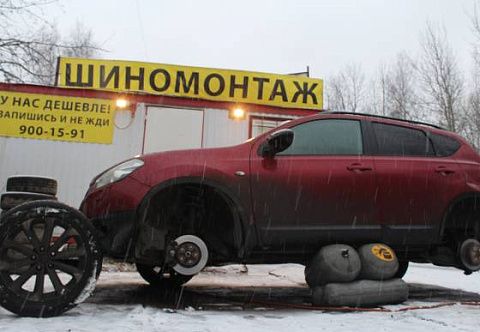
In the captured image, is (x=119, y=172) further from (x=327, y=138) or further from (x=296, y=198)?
(x=327, y=138)

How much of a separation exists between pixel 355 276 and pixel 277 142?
4.78ft

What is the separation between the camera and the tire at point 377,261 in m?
4.59

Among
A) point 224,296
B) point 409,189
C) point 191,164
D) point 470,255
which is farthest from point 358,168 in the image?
point 224,296

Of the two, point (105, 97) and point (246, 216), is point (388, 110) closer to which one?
point (105, 97)

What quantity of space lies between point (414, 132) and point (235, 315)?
108 inches

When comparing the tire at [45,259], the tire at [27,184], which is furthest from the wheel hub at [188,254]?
the tire at [27,184]

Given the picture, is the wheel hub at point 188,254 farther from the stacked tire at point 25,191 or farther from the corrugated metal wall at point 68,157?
the corrugated metal wall at point 68,157

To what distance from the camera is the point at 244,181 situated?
4359 millimetres

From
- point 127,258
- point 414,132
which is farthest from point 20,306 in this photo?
point 414,132

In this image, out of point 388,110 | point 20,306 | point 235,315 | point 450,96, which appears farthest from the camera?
point 388,110

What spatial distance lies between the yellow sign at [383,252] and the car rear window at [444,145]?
1250 millimetres

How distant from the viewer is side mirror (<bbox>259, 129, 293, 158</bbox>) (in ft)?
14.4

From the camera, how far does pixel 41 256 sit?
3818mm

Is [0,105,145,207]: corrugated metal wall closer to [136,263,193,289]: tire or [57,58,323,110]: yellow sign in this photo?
[57,58,323,110]: yellow sign
